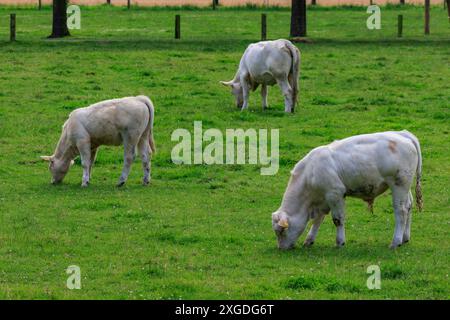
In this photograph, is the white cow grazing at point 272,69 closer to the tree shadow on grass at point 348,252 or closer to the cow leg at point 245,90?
the cow leg at point 245,90

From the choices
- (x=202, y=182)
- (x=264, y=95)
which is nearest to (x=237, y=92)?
(x=264, y=95)

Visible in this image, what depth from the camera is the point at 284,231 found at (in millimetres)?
15672

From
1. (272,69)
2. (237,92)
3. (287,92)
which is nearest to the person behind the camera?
(272,69)

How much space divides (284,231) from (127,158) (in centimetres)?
549

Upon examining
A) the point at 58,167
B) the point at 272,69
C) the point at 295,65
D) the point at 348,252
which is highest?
the point at 295,65

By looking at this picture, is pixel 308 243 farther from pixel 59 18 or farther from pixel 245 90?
pixel 59 18

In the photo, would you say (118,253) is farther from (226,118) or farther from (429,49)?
(429,49)

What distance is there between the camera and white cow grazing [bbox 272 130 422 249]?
1553 centimetres

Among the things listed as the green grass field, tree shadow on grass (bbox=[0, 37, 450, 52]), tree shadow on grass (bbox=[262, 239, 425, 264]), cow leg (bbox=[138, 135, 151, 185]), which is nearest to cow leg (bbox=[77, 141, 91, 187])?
the green grass field

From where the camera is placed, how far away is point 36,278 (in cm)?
1416

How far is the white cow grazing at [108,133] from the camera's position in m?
20.2

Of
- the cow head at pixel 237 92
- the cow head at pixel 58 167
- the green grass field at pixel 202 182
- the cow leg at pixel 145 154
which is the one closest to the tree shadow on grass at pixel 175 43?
the green grass field at pixel 202 182

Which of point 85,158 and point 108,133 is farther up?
point 108,133

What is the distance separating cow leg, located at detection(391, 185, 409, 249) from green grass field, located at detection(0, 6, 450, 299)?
0.75ft
